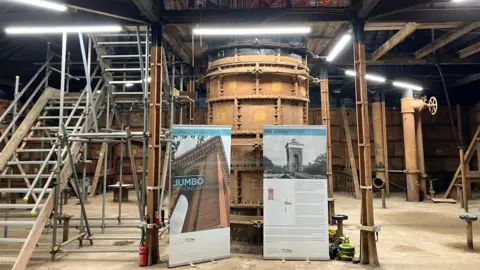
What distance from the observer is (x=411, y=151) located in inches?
520

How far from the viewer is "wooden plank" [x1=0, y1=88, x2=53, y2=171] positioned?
6.72 meters

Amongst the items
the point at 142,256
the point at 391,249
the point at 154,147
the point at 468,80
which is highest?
the point at 468,80

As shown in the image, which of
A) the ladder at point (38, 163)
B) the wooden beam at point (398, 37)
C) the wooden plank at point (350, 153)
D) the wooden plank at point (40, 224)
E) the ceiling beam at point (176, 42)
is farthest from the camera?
the wooden plank at point (350, 153)

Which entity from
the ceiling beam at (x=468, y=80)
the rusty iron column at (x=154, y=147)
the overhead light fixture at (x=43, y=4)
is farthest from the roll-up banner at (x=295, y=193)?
the ceiling beam at (x=468, y=80)

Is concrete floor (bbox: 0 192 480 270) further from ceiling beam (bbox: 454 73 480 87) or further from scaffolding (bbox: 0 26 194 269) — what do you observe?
ceiling beam (bbox: 454 73 480 87)

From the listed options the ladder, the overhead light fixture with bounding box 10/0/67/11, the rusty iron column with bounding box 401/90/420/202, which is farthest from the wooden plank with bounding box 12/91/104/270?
the rusty iron column with bounding box 401/90/420/202

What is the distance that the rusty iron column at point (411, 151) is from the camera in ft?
43.1

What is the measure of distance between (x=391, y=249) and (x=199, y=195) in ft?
15.0

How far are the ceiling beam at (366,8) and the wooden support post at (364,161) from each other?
161mm

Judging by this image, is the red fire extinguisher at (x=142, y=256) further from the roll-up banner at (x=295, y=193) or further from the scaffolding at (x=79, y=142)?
the roll-up banner at (x=295, y=193)

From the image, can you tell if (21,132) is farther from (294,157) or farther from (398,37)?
(398,37)

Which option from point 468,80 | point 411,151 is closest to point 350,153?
point 411,151

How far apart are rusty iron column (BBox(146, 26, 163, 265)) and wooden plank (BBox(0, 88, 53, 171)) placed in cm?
355

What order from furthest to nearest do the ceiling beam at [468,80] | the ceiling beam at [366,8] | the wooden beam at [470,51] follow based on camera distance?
the ceiling beam at [468,80] → the wooden beam at [470,51] → the ceiling beam at [366,8]
